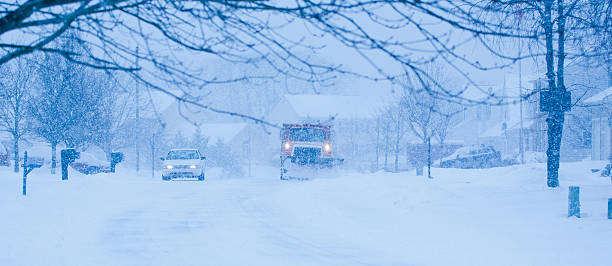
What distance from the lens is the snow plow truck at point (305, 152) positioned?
92.8 ft

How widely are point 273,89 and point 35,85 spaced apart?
1702 inches

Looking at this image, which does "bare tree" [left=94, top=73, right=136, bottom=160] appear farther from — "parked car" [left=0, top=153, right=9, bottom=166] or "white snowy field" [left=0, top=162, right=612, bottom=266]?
"white snowy field" [left=0, top=162, right=612, bottom=266]

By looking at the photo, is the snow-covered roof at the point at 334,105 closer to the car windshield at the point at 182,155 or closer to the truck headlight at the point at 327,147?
the car windshield at the point at 182,155

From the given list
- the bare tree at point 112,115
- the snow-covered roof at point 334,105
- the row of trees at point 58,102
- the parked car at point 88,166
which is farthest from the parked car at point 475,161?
the snow-covered roof at point 334,105

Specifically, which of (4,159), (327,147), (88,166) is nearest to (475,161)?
(327,147)

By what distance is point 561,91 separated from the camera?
15.5 m

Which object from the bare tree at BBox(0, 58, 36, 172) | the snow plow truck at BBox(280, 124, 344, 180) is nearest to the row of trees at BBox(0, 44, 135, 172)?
the bare tree at BBox(0, 58, 36, 172)

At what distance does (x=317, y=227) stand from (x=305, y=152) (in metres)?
16.7

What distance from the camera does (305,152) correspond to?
2886cm

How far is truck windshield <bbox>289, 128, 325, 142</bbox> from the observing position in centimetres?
2923

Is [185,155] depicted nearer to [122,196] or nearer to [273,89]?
[122,196]

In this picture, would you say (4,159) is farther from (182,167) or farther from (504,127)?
(504,127)

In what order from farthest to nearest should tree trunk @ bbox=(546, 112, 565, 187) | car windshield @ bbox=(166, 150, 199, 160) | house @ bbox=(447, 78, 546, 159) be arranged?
house @ bbox=(447, 78, 546, 159) < car windshield @ bbox=(166, 150, 199, 160) < tree trunk @ bbox=(546, 112, 565, 187)

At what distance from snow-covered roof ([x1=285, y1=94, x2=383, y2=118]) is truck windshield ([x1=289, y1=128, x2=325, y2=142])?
1496 inches
